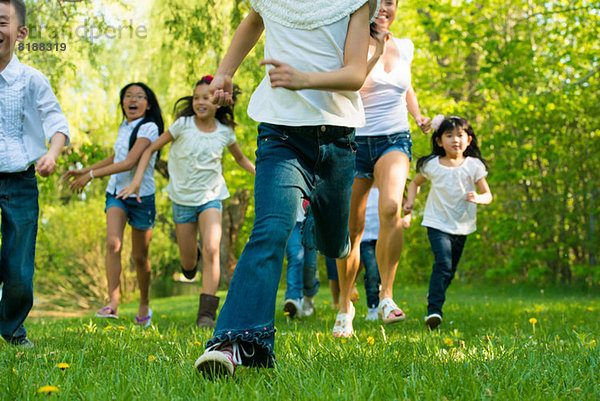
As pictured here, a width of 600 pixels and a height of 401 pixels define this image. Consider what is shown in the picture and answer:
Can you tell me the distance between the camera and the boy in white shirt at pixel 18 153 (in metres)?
3.64

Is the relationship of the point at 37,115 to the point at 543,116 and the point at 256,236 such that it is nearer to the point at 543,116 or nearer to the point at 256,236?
the point at 256,236

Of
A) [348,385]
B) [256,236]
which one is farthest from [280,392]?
[256,236]

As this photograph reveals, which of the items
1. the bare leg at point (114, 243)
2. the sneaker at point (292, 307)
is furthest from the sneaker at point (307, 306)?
the bare leg at point (114, 243)

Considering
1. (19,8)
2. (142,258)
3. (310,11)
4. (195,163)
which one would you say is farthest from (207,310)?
(310,11)

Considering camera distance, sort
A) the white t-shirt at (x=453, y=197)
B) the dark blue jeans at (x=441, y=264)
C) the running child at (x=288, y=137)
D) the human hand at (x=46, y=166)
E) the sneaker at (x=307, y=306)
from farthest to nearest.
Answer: the sneaker at (x=307, y=306), the white t-shirt at (x=453, y=197), the dark blue jeans at (x=441, y=264), the human hand at (x=46, y=166), the running child at (x=288, y=137)

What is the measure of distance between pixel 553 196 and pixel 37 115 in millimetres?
10783

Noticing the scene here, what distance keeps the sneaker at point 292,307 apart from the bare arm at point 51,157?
333cm

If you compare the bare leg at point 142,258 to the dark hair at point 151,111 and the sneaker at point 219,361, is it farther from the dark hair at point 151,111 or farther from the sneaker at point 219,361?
the sneaker at point 219,361

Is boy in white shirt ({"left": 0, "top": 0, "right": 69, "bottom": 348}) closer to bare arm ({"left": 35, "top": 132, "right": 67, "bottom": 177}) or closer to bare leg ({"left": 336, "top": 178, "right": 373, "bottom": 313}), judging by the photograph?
bare arm ({"left": 35, "top": 132, "right": 67, "bottom": 177})

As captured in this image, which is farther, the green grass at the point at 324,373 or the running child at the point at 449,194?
the running child at the point at 449,194

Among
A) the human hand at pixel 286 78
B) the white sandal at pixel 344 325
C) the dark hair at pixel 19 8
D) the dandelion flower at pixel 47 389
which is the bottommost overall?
the white sandal at pixel 344 325

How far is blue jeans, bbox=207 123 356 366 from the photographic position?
2449 mm

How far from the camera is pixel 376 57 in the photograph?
13.1 ft

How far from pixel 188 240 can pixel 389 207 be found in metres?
2.19
